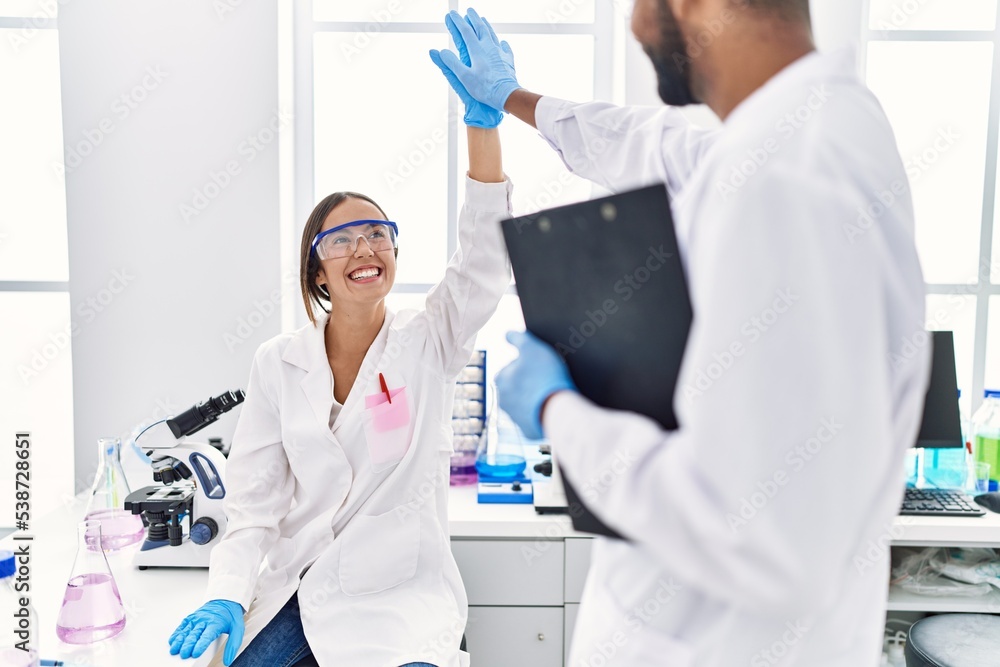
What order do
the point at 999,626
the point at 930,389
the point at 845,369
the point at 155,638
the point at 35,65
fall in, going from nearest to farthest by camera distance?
the point at 845,369 → the point at 155,638 → the point at 999,626 → the point at 930,389 → the point at 35,65

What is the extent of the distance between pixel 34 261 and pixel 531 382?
2.70 meters

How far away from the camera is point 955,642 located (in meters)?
1.82

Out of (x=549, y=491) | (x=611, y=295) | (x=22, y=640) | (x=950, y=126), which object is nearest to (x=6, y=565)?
(x=22, y=640)

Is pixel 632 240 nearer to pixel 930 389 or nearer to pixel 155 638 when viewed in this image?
pixel 155 638

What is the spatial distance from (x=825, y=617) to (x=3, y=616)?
4.91 feet

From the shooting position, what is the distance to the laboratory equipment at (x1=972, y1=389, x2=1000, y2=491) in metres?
2.33

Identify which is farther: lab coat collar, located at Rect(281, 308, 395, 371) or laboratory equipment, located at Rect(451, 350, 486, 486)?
laboratory equipment, located at Rect(451, 350, 486, 486)

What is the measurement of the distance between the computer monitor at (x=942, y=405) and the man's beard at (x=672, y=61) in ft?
5.62

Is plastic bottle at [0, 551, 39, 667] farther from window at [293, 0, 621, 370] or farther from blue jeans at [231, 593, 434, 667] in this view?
window at [293, 0, 621, 370]

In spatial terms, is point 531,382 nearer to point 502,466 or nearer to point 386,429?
point 386,429

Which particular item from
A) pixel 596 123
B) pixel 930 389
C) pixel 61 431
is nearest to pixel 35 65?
pixel 61 431

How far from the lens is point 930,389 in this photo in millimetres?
2193

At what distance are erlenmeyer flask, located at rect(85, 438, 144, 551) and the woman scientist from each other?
0.30 m

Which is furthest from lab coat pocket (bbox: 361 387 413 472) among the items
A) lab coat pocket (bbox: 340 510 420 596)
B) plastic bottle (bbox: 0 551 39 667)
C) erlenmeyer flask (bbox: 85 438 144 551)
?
plastic bottle (bbox: 0 551 39 667)
